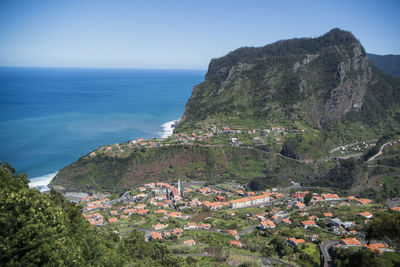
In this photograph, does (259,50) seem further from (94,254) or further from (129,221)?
(94,254)

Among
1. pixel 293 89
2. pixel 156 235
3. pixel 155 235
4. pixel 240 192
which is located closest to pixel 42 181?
pixel 155 235

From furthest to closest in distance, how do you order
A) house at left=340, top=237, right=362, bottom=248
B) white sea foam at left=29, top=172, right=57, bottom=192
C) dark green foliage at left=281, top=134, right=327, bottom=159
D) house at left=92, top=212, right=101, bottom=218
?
dark green foliage at left=281, top=134, right=327, bottom=159 < white sea foam at left=29, top=172, right=57, bottom=192 < house at left=92, top=212, right=101, bottom=218 < house at left=340, top=237, right=362, bottom=248

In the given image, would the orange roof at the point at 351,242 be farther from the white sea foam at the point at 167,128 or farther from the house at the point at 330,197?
the white sea foam at the point at 167,128

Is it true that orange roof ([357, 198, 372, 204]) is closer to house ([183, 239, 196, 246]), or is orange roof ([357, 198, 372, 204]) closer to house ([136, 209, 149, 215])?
house ([183, 239, 196, 246])

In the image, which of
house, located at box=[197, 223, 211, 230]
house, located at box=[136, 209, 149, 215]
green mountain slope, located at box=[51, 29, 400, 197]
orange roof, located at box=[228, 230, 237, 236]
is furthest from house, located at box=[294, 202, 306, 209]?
house, located at box=[136, 209, 149, 215]

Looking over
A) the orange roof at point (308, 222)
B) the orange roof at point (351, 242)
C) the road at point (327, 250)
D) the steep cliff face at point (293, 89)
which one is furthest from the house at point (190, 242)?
the steep cliff face at point (293, 89)

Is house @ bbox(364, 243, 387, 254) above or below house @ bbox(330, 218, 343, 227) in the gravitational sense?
above
